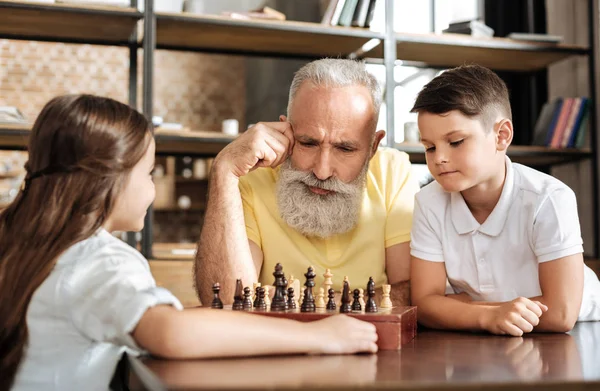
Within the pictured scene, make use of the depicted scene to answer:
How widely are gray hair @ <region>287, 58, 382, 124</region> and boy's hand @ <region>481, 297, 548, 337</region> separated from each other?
846 mm

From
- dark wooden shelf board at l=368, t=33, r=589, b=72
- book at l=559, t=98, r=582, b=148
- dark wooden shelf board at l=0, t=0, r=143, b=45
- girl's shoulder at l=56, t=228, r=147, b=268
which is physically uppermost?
dark wooden shelf board at l=0, t=0, r=143, b=45

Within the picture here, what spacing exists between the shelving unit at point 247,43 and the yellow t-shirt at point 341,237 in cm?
118

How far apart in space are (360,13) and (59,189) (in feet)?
8.67

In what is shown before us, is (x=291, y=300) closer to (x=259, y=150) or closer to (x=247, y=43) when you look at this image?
(x=259, y=150)

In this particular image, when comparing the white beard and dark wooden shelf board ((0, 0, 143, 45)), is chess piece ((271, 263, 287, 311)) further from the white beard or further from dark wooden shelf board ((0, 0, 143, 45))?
dark wooden shelf board ((0, 0, 143, 45))

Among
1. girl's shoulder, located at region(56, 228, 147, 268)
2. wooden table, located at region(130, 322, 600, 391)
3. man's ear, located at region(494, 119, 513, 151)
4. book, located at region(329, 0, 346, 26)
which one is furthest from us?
book, located at region(329, 0, 346, 26)

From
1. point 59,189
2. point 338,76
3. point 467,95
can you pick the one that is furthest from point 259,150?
point 59,189

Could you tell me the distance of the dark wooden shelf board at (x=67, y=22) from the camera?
311 centimetres

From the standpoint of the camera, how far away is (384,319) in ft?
3.68

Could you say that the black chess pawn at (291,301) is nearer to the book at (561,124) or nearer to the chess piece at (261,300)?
the chess piece at (261,300)

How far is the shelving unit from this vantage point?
125 inches

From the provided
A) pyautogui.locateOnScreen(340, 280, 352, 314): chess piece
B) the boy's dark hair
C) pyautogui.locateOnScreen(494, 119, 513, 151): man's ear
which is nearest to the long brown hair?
pyautogui.locateOnScreen(340, 280, 352, 314): chess piece

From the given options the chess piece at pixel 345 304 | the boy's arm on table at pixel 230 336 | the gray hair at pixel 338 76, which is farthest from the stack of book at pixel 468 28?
Result: the boy's arm on table at pixel 230 336

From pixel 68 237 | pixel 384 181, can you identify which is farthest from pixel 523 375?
pixel 384 181
